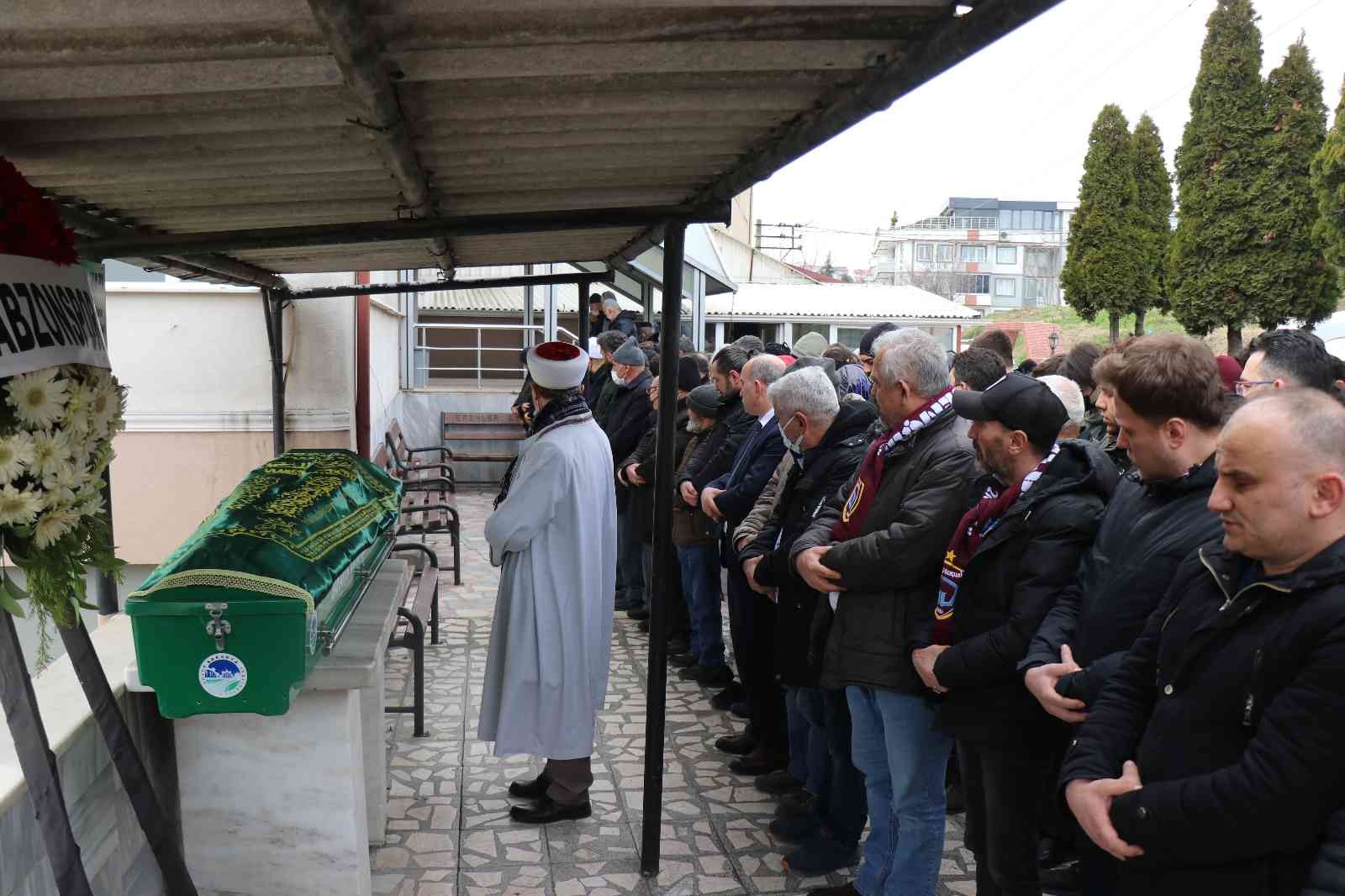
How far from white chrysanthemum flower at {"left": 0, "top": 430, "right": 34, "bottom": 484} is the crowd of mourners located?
2.17 metres

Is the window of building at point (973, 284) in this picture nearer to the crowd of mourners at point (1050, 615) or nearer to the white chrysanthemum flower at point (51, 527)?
the crowd of mourners at point (1050, 615)

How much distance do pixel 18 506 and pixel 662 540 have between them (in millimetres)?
2441

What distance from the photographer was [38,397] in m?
2.04

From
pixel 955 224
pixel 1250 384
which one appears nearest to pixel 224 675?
pixel 1250 384

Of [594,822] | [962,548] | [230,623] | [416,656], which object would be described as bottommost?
[594,822]

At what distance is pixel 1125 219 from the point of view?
73.3 ft

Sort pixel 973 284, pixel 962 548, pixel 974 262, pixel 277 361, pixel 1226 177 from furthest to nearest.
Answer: pixel 974 262 < pixel 973 284 < pixel 1226 177 < pixel 277 361 < pixel 962 548

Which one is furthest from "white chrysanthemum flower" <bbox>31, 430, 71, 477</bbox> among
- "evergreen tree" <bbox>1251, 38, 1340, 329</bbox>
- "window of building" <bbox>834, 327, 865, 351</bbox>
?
"window of building" <bbox>834, 327, 865, 351</bbox>

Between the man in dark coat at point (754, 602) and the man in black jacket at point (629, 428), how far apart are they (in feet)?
7.18

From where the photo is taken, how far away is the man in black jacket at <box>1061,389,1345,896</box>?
1.79 metres

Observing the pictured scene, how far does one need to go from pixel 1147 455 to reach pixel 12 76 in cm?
254

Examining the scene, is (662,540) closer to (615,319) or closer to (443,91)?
(443,91)

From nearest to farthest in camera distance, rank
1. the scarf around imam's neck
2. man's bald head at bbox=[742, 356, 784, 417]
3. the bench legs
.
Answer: the scarf around imam's neck, the bench legs, man's bald head at bbox=[742, 356, 784, 417]

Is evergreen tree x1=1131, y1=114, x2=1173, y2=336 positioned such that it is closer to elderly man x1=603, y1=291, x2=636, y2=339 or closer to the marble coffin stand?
elderly man x1=603, y1=291, x2=636, y2=339
